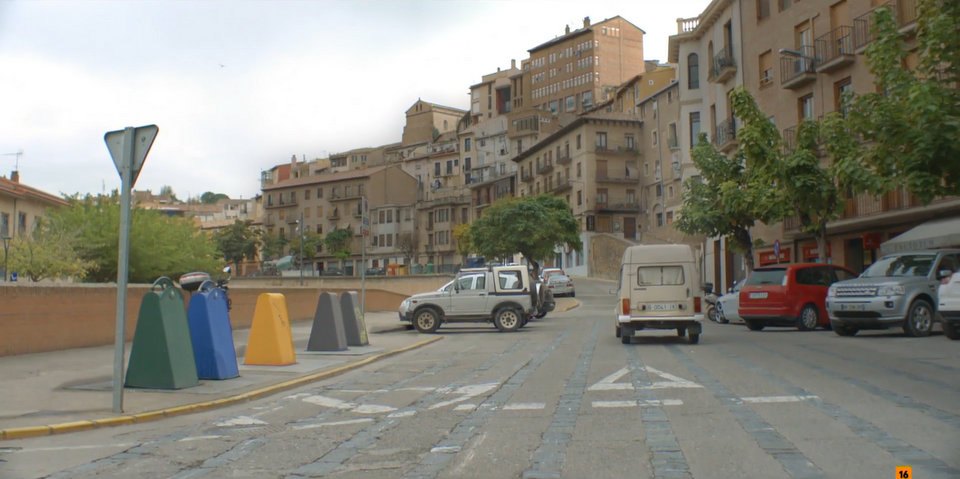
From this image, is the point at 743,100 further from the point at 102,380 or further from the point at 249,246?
the point at 249,246

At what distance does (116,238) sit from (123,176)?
3853 centimetres

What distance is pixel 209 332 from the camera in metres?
13.2

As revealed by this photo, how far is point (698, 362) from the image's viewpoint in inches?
594

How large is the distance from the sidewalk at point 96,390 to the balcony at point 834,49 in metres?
24.7

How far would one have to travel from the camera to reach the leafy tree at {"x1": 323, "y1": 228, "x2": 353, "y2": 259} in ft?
369

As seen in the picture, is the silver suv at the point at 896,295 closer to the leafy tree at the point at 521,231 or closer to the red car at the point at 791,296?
the red car at the point at 791,296

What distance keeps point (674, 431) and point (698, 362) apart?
7.01 meters

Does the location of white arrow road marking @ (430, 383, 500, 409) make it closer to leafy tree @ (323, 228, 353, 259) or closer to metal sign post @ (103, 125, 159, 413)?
metal sign post @ (103, 125, 159, 413)

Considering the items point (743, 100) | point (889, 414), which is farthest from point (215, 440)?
point (743, 100)

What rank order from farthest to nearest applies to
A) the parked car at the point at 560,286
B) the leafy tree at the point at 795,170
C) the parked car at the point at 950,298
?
the parked car at the point at 560,286
the leafy tree at the point at 795,170
the parked car at the point at 950,298

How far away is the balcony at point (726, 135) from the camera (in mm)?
43875

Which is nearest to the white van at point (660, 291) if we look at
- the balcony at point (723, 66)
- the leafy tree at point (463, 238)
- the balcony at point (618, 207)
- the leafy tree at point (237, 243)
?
the balcony at point (723, 66)

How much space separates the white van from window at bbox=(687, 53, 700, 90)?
115 ft

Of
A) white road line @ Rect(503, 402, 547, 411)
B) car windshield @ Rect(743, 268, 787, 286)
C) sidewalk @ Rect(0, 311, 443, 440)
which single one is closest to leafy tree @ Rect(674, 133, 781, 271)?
car windshield @ Rect(743, 268, 787, 286)
